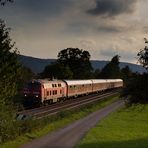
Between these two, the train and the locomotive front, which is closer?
the locomotive front

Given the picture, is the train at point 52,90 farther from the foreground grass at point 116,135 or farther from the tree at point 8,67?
the tree at point 8,67

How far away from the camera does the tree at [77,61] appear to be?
17001 centimetres

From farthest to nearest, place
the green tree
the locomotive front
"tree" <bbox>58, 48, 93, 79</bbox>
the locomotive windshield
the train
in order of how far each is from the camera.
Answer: "tree" <bbox>58, 48, 93, 79</bbox> → the train → the locomotive windshield → the locomotive front → the green tree

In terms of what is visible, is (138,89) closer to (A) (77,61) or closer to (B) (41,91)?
(B) (41,91)

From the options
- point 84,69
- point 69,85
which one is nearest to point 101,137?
point 69,85

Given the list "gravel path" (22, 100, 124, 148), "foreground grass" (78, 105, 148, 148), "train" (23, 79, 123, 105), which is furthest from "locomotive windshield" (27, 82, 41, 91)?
"gravel path" (22, 100, 124, 148)

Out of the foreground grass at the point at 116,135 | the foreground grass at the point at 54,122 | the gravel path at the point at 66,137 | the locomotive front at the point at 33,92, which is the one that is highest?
the locomotive front at the point at 33,92

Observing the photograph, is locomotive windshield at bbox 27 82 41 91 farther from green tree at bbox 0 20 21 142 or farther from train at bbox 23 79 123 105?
green tree at bbox 0 20 21 142

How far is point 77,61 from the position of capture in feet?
573

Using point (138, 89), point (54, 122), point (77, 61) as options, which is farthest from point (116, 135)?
point (77, 61)

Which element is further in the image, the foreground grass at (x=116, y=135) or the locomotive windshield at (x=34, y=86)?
the locomotive windshield at (x=34, y=86)

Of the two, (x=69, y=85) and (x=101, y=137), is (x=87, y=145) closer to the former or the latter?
(x=101, y=137)

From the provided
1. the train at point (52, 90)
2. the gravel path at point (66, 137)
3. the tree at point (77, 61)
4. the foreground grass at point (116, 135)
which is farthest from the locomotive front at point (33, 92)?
the tree at point (77, 61)

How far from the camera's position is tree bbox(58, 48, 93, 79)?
170012 mm
